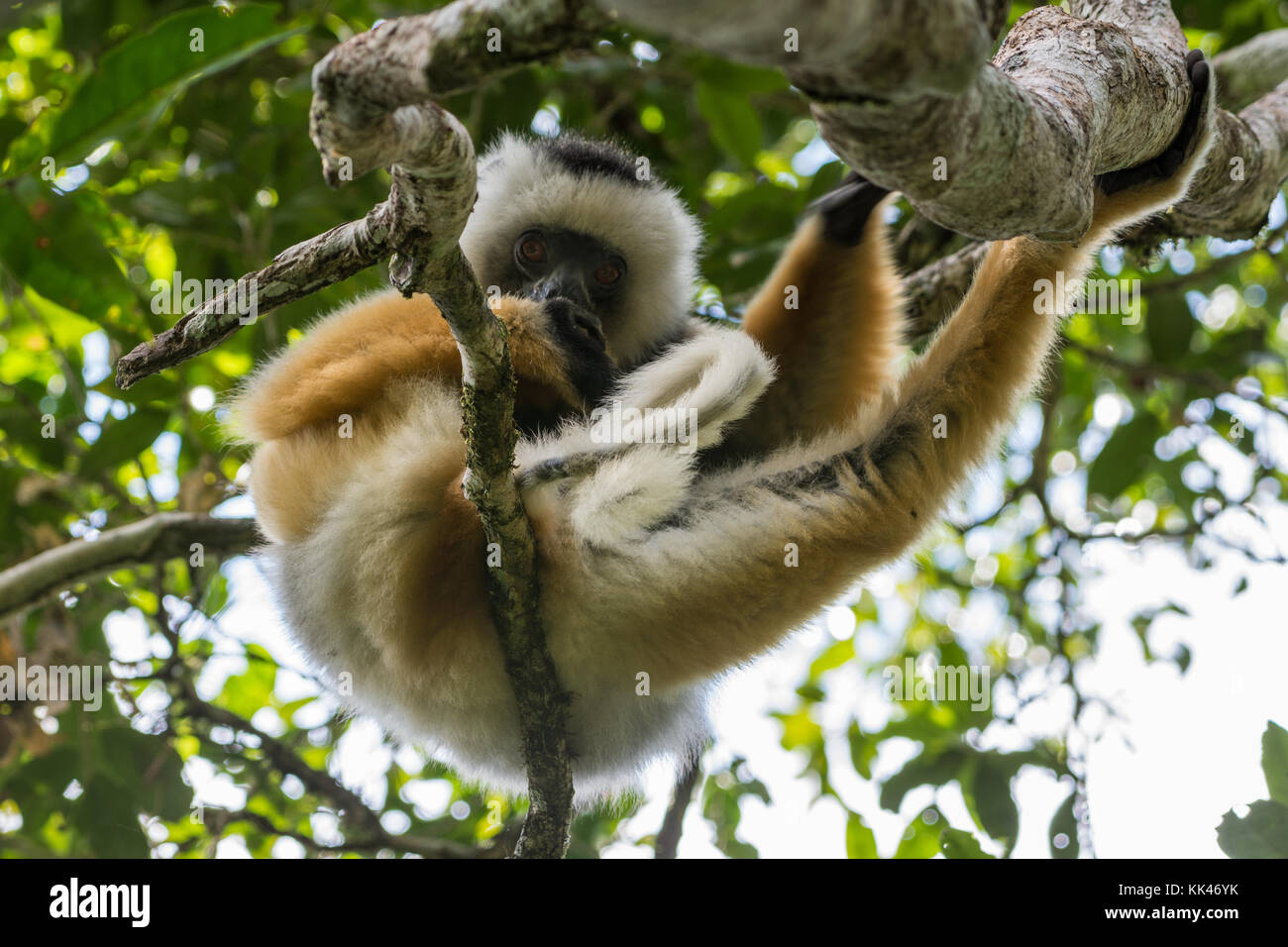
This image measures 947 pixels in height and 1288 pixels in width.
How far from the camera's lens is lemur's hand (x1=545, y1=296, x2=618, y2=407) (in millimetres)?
3785

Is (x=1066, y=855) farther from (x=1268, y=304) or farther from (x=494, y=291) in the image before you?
(x=1268, y=304)

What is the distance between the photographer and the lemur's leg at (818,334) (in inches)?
183

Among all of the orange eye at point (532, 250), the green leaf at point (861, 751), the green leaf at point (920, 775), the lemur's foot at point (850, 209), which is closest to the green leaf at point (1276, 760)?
the green leaf at point (920, 775)

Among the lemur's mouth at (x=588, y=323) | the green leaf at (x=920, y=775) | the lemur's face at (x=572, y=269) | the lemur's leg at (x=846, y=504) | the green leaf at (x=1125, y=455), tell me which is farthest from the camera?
the green leaf at (x=1125, y=455)

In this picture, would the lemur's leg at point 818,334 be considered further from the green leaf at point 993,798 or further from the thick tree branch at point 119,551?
the thick tree branch at point 119,551

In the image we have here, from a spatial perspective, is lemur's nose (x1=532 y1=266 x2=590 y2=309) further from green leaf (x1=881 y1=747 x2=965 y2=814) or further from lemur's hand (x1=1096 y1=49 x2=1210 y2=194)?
green leaf (x1=881 y1=747 x2=965 y2=814)

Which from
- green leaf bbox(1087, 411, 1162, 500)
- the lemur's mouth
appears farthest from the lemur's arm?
green leaf bbox(1087, 411, 1162, 500)

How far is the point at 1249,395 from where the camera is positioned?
19.1 ft

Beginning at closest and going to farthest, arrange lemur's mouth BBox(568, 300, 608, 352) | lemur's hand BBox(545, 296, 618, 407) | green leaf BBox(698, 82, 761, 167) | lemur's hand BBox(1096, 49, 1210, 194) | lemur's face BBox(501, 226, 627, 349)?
lemur's hand BBox(1096, 49, 1210, 194) → lemur's hand BBox(545, 296, 618, 407) → lemur's mouth BBox(568, 300, 608, 352) → lemur's face BBox(501, 226, 627, 349) → green leaf BBox(698, 82, 761, 167)

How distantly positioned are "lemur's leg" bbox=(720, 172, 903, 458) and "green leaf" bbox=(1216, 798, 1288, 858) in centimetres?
217

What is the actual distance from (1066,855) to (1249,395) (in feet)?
9.43

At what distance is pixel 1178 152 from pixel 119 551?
185 inches

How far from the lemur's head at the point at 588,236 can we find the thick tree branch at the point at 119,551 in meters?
1.78
